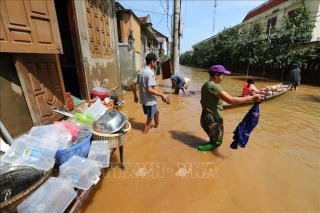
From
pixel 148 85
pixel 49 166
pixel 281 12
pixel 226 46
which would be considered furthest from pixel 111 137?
pixel 281 12

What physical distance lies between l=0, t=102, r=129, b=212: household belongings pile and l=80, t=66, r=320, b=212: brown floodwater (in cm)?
75

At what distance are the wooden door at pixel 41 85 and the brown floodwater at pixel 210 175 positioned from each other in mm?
1511

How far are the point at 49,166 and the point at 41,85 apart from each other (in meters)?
1.76

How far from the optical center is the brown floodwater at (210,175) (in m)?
2.35

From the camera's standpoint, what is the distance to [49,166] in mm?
1779

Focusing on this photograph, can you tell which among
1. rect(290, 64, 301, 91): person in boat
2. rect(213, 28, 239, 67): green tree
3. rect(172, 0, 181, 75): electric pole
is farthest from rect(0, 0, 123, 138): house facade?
rect(213, 28, 239, 67): green tree

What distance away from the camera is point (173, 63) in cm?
1052

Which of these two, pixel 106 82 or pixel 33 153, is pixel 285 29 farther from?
pixel 33 153

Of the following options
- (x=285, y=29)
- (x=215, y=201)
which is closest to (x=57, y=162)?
(x=215, y=201)

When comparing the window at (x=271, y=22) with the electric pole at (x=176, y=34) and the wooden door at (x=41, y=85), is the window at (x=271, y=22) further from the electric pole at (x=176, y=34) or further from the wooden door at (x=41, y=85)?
the wooden door at (x=41, y=85)

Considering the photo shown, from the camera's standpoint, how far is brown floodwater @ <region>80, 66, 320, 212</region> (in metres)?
2.35

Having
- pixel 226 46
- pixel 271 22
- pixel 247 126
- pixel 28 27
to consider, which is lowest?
pixel 247 126

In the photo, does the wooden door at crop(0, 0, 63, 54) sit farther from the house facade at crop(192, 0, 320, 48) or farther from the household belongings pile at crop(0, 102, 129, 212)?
the house facade at crop(192, 0, 320, 48)

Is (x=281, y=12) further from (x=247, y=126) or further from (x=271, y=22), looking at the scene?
(x=247, y=126)
